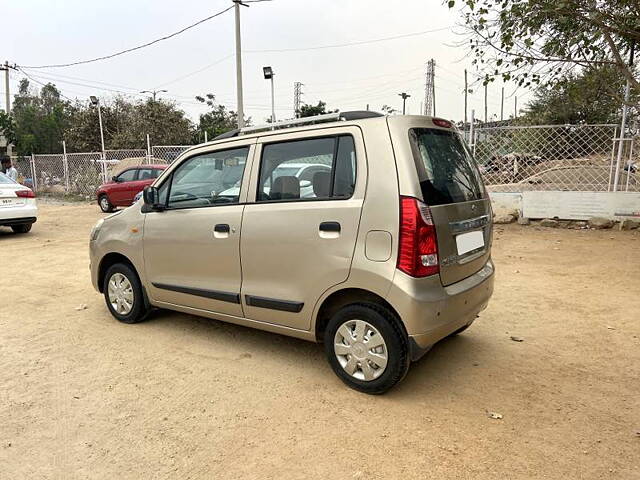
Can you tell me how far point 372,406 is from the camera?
3.06m

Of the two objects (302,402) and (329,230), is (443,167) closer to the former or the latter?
(329,230)

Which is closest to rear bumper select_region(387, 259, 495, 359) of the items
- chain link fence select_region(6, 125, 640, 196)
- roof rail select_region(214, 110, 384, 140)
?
roof rail select_region(214, 110, 384, 140)

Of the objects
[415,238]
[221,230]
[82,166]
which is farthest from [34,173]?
[415,238]

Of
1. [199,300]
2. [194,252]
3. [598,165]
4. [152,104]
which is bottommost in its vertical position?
[199,300]

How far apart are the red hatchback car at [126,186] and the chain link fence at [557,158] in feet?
32.1

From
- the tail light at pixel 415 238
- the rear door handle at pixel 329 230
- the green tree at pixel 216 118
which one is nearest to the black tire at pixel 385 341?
the tail light at pixel 415 238

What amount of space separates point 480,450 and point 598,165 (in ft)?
30.2

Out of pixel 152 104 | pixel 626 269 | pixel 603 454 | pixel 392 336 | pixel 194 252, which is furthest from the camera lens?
pixel 152 104

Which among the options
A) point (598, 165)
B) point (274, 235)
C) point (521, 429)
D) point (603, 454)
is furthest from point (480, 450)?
point (598, 165)

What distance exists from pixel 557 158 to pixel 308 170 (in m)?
8.92

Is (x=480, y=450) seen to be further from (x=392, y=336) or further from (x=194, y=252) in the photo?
(x=194, y=252)

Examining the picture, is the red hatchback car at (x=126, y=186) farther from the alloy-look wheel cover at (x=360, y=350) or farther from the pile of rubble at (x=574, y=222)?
the alloy-look wheel cover at (x=360, y=350)

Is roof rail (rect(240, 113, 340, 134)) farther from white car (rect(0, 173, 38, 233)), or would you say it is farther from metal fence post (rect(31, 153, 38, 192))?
metal fence post (rect(31, 153, 38, 192))

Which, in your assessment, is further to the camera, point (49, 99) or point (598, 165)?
point (49, 99)
